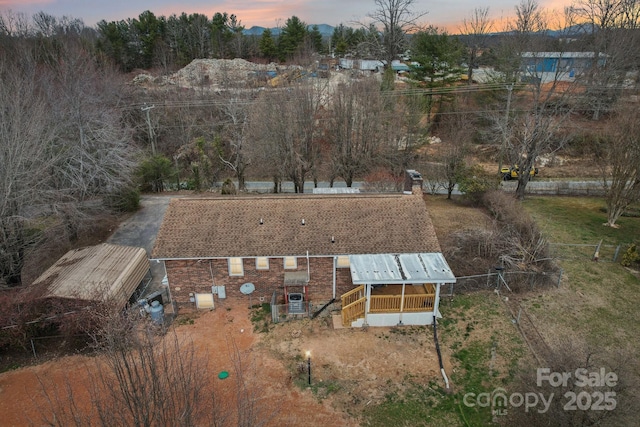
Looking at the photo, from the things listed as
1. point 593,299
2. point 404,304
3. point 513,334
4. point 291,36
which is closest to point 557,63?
point 593,299

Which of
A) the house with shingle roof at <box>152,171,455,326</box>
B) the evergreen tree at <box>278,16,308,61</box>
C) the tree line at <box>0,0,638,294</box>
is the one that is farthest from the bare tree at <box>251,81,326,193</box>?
the evergreen tree at <box>278,16,308,61</box>

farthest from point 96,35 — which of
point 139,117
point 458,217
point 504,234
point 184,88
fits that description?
point 504,234

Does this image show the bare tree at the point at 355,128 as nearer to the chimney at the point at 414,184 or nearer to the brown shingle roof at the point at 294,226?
the chimney at the point at 414,184

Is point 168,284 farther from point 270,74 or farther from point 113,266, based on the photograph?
point 270,74

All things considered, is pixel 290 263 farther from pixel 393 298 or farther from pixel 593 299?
pixel 593 299

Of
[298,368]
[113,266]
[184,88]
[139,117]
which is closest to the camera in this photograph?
[298,368]

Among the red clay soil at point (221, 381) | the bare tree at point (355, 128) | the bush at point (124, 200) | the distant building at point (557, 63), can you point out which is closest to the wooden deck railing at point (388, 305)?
the red clay soil at point (221, 381)
